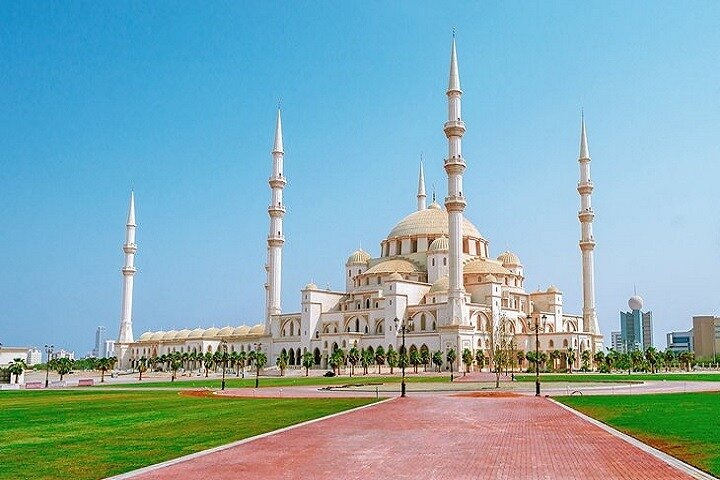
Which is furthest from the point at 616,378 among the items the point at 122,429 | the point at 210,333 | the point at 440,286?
the point at 210,333

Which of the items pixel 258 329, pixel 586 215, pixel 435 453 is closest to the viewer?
pixel 435 453

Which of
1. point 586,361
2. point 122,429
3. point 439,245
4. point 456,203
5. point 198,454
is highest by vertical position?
point 456,203

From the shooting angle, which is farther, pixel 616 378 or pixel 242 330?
pixel 242 330

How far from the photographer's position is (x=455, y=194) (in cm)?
7569

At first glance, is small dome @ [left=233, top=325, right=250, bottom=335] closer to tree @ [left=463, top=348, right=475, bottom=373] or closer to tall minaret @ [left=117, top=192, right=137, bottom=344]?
tall minaret @ [left=117, top=192, right=137, bottom=344]

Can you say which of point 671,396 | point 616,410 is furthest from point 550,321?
point 616,410

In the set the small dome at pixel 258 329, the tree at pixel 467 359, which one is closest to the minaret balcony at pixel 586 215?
the tree at pixel 467 359

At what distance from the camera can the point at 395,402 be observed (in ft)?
100

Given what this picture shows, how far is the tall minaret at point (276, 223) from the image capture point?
298 ft

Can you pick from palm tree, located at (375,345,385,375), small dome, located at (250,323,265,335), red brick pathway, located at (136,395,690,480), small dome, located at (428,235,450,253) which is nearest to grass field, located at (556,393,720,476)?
red brick pathway, located at (136,395,690,480)

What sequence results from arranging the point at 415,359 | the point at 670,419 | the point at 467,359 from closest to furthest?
1. the point at 670,419
2. the point at 467,359
3. the point at 415,359

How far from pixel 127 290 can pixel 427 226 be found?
44671 mm

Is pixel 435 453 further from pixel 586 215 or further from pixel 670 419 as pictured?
pixel 586 215

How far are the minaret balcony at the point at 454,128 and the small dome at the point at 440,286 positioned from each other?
19567 mm
